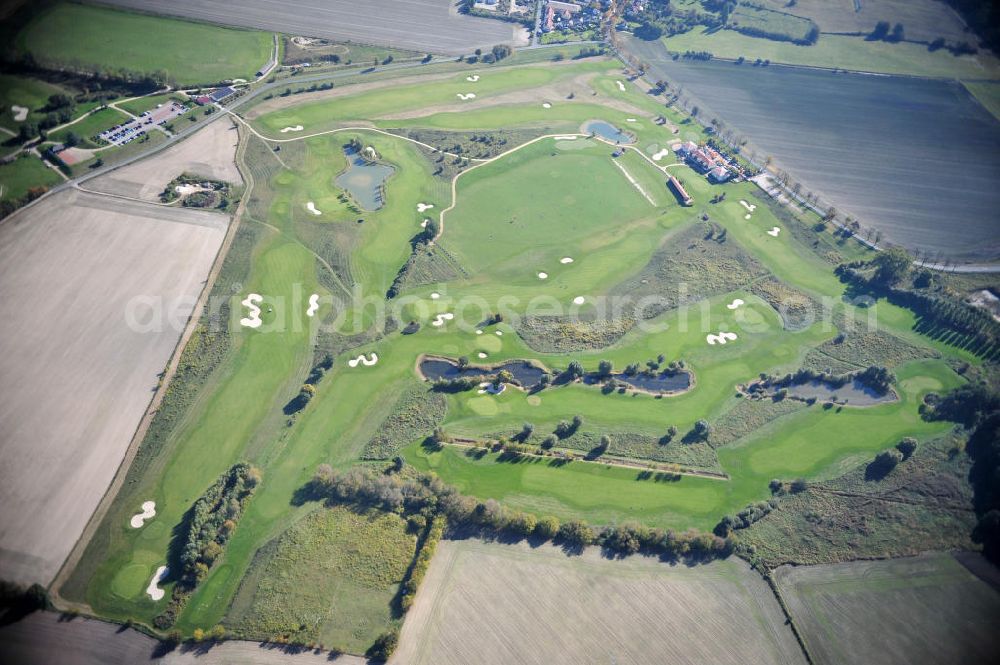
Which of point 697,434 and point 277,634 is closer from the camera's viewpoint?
point 277,634

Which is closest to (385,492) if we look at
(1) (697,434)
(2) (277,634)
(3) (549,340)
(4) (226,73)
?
(2) (277,634)

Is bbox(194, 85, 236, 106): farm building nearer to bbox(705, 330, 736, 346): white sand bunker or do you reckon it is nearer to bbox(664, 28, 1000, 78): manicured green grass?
bbox(705, 330, 736, 346): white sand bunker

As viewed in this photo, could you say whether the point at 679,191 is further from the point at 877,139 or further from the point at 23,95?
the point at 23,95

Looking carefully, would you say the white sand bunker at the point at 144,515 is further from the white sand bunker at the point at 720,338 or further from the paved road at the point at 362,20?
the paved road at the point at 362,20

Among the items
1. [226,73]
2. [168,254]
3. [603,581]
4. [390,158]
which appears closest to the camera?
[603,581]

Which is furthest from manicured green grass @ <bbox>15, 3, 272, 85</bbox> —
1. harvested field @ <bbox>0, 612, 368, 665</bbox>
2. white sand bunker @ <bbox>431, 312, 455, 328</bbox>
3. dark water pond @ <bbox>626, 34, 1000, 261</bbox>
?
harvested field @ <bbox>0, 612, 368, 665</bbox>

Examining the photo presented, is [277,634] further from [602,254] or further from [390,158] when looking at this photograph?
[390,158]
